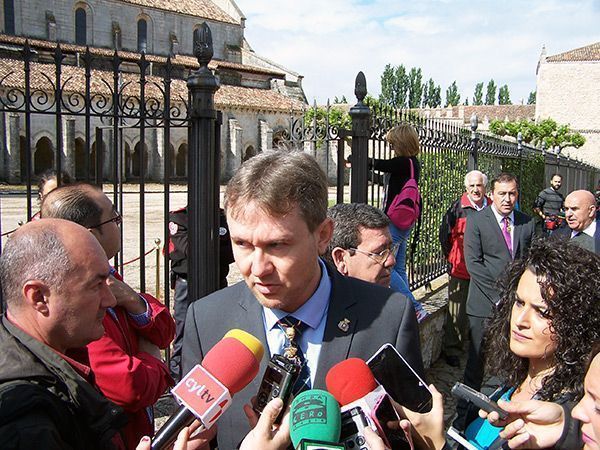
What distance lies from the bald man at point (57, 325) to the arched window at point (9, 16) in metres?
48.2

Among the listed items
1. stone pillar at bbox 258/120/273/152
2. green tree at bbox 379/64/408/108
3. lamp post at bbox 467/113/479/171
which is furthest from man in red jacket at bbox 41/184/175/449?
green tree at bbox 379/64/408/108

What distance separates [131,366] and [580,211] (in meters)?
4.87

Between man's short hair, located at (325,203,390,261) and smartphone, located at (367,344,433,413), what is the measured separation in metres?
1.23

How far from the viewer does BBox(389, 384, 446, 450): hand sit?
165 centimetres

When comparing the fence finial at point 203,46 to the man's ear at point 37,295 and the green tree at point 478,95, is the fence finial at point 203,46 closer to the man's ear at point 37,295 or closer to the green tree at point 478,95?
the man's ear at point 37,295

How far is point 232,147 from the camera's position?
136 feet

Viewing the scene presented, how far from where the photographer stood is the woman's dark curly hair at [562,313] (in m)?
2.21

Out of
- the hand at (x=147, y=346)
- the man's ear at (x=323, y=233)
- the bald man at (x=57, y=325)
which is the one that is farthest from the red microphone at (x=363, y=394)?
the hand at (x=147, y=346)

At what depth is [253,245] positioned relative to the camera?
5.94 feet

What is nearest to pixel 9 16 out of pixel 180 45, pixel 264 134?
pixel 180 45

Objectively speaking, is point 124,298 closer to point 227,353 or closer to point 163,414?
point 227,353

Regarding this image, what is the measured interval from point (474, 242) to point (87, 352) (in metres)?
4.00

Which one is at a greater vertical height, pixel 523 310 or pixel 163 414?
pixel 523 310

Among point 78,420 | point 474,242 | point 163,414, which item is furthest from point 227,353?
point 474,242
